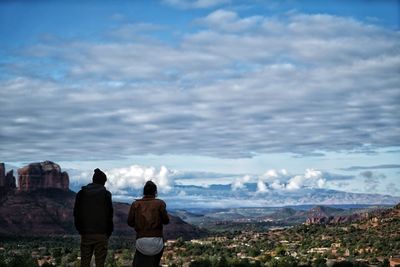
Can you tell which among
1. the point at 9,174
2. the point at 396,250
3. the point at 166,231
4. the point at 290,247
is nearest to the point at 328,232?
the point at 290,247

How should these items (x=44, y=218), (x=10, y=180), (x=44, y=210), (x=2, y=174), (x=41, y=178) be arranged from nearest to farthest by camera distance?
(x=44, y=218) < (x=44, y=210) < (x=2, y=174) < (x=10, y=180) < (x=41, y=178)

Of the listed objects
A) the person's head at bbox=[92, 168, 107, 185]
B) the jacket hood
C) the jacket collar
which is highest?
the person's head at bbox=[92, 168, 107, 185]

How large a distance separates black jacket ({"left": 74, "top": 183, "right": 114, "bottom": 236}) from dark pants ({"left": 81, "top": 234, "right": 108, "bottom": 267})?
0.10m

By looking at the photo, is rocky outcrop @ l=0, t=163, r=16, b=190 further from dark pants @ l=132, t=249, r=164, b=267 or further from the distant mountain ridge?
dark pants @ l=132, t=249, r=164, b=267

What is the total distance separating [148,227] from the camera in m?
10.9

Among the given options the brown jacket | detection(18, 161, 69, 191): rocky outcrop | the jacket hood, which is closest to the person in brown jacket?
the brown jacket

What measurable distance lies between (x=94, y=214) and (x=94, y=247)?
0.69 meters

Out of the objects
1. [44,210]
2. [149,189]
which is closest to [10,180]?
[44,210]

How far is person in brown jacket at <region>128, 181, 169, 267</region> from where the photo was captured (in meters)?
10.9

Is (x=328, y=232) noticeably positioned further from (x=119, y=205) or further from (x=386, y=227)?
(x=119, y=205)

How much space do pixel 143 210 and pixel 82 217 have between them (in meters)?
1.31

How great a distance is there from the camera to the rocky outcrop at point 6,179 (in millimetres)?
132025

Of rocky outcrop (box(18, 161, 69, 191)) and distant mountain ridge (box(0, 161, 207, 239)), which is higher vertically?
rocky outcrop (box(18, 161, 69, 191))

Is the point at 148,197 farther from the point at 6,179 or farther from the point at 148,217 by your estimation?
the point at 6,179
